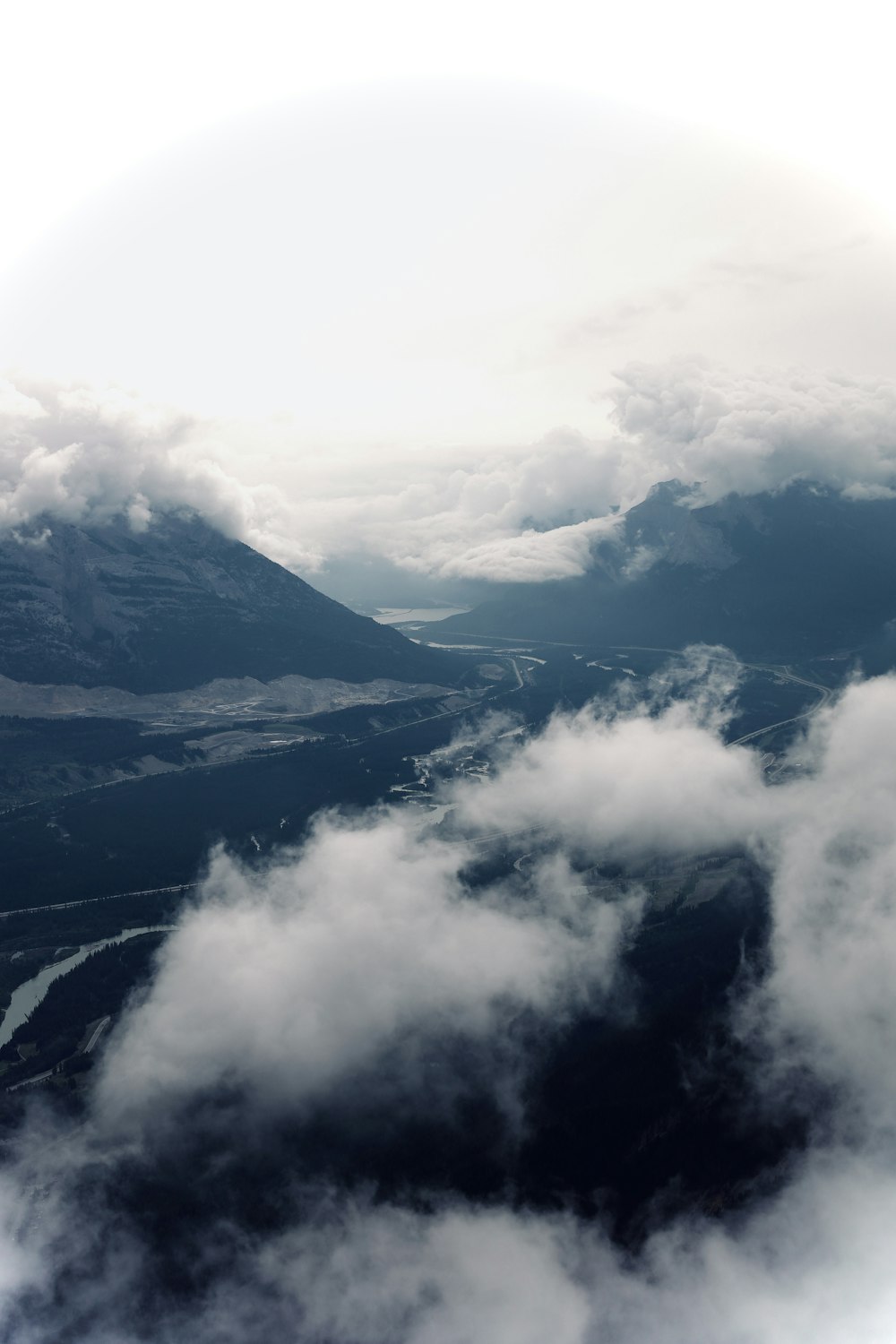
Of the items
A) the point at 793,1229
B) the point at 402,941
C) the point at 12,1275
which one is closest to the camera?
the point at 12,1275

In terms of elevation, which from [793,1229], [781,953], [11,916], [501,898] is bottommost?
[793,1229]

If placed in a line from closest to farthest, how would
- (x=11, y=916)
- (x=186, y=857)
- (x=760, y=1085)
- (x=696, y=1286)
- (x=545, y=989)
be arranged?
(x=696, y=1286), (x=760, y=1085), (x=545, y=989), (x=11, y=916), (x=186, y=857)

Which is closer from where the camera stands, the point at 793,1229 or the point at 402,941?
the point at 793,1229

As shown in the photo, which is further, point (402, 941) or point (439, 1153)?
point (402, 941)

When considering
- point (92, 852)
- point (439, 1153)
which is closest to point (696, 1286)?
point (439, 1153)

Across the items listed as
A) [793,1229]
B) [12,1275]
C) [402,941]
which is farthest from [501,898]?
[12,1275]

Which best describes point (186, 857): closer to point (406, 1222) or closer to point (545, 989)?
point (545, 989)

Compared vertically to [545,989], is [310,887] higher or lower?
higher

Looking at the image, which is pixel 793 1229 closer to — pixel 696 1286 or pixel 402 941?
pixel 696 1286

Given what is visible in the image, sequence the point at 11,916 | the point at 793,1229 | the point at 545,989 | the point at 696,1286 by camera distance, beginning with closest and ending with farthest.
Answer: the point at 696,1286 < the point at 793,1229 < the point at 545,989 < the point at 11,916
